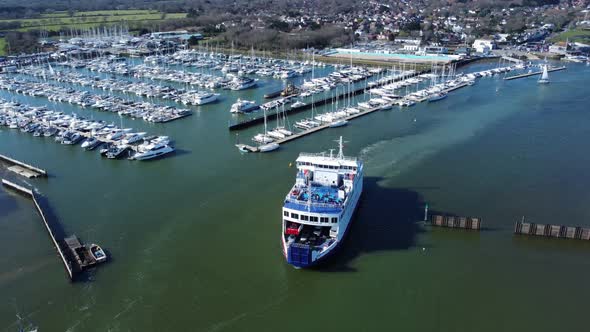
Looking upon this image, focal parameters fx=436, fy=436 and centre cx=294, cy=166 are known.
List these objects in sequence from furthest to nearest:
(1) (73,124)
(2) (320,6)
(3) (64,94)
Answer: (2) (320,6) < (3) (64,94) < (1) (73,124)

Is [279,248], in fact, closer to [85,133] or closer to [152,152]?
[152,152]

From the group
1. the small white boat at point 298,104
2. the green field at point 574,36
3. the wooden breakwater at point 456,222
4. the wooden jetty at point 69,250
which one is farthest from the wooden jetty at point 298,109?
the green field at point 574,36

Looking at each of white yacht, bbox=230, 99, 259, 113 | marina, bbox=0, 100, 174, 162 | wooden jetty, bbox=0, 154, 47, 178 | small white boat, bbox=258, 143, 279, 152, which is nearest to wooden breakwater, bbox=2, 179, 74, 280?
wooden jetty, bbox=0, 154, 47, 178

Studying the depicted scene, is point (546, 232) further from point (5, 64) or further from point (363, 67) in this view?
point (5, 64)

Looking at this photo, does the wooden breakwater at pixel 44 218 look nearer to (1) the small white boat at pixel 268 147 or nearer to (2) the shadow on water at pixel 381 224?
(2) the shadow on water at pixel 381 224

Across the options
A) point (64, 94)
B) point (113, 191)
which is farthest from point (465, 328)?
point (64, 94)

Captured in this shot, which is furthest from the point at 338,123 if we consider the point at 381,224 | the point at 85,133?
the point at 85,133

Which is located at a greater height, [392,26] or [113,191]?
[392,26]
